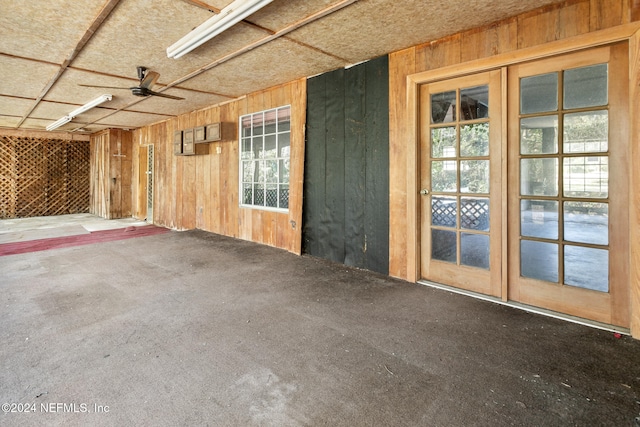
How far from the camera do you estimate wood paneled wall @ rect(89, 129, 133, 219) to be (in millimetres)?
7801

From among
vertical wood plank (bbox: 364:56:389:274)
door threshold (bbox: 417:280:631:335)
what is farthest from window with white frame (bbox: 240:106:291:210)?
door threshold (bbox: 417:280:631:335)

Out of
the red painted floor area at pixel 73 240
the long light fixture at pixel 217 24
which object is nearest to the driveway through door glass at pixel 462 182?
the long light fixture at pixel 217 24

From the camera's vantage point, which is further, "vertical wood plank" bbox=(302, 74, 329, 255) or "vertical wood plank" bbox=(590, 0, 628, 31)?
"vertical wood plank" bbox=(302, 74, 329, 255)

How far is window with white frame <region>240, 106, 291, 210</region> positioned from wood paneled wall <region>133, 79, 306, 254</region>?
0.13m

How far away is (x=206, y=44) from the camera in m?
2.89

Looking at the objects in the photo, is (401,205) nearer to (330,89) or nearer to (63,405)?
(330,89)

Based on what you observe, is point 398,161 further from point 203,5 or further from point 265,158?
point 265,158

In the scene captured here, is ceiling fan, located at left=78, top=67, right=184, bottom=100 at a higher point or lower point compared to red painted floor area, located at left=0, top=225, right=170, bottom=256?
higher

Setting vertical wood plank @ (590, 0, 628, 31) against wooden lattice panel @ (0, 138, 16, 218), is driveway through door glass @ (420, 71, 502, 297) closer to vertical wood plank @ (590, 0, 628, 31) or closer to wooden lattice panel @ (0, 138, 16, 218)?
vertical wood plank @ (590, 0, 628, 31)

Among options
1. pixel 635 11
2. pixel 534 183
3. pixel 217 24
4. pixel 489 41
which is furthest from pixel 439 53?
pixel 217 24

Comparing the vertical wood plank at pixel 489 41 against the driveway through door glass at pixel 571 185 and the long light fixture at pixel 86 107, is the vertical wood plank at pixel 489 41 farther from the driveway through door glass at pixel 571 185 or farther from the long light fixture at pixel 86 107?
the long light fixture at pixel 86 107

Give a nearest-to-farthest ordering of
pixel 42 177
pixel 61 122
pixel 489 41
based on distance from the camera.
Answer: pixel 489 41 → pixel 61 122 → pixel 42 177

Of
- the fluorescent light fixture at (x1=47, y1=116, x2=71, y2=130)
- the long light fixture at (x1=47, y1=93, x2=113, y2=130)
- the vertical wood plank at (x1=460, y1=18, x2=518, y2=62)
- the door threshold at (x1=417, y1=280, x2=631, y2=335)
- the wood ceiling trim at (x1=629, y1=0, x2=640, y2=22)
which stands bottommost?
the door threshold at (x1=417, y1=280, x2=631, y2=335)

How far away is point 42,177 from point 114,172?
7.52 ft
